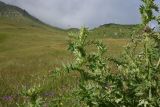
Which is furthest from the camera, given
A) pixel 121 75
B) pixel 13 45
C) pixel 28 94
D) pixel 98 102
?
pixel 13 45

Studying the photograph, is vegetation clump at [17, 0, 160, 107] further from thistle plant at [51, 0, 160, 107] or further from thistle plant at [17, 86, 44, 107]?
thistle plant at [17, 86, 44, 107]

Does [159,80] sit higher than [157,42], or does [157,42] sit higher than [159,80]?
[157,42]

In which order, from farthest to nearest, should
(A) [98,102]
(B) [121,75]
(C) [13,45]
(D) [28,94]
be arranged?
1. (C) [13,45]
2. (B) [121,75]
3. (A) [98,102]
4. (D) [28,94]

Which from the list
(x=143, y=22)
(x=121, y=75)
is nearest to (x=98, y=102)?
(x=121, y=75)

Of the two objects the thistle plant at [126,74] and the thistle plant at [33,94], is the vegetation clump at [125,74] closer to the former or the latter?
the thistle plant at [126,74]

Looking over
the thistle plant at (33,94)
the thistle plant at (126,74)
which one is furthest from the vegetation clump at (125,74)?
the thistle plant at (33,94)

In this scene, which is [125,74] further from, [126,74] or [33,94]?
[33,94]

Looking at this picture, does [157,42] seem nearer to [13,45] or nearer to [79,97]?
[79,97]

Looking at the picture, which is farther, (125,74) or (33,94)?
(125,74)

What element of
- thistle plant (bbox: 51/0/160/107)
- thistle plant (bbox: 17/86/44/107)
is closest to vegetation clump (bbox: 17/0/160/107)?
thistle plant (bbox: 51/0/160/107)

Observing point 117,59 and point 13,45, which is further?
point 13,45

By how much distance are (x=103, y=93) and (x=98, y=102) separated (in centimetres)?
15

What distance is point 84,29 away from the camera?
337cm

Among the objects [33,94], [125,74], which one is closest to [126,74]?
[125,74]
